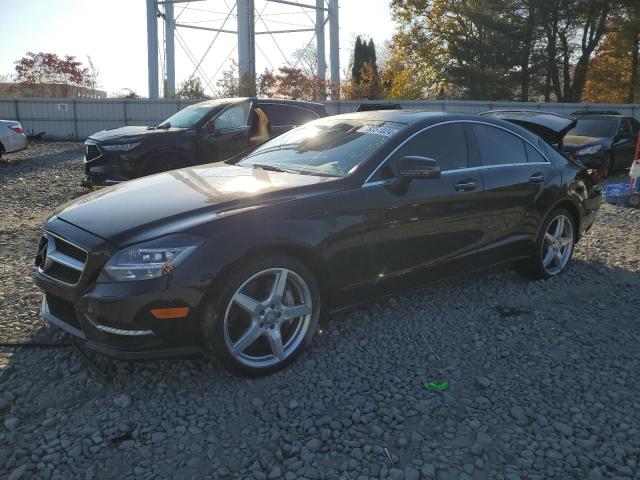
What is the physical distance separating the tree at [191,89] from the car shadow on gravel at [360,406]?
2896cm

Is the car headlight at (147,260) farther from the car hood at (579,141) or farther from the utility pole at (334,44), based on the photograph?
the utility pole at (334,44)

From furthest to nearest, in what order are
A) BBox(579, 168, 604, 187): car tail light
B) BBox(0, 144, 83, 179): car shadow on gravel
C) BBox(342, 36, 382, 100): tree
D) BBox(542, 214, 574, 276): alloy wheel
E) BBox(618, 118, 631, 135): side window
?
BBox(342, 36, 382, 100): tree
BBox(618, 118, 631, 135): side window
BBox(0, 144, 83, 179): car shadow on gravel
BBox(579, 168, 604, 187): car tail light
BBox(542, 214, 574, 276): alloy wheel

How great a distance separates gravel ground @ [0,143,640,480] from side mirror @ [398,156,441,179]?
1125 mm

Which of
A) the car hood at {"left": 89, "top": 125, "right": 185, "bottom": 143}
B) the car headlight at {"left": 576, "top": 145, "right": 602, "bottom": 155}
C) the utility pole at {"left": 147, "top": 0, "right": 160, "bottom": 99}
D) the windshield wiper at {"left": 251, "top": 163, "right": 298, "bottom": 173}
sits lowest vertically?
the windshield wiper at {"left": 251, "top": 163, "right": 298, "bottom": 173}

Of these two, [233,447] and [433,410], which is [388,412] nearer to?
Result: [433,410]

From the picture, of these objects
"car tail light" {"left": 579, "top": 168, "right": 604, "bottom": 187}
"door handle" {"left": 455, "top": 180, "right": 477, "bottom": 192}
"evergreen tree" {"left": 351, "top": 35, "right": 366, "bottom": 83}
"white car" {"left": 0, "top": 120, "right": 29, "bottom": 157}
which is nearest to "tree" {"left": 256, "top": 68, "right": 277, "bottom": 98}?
"evergreen tree" {"left": 351, "top": 35, "right": 366, "bottom": 83}

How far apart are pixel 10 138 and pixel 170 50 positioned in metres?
18.2

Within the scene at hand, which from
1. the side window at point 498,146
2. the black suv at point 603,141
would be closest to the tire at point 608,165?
the black suv at point 603,141

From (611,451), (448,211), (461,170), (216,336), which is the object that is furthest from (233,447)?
(461,170)

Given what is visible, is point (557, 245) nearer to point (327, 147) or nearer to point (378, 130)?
point (378, 130)

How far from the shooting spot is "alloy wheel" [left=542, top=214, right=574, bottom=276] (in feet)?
16.9

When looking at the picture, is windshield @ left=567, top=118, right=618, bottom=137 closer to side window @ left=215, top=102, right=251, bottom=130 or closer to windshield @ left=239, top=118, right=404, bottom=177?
side window @ left=215, top=102, right=251, bottom=130

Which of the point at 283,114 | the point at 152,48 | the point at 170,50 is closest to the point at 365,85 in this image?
the point at 170,50

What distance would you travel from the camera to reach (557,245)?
5.25 metres
